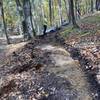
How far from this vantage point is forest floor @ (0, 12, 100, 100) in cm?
947

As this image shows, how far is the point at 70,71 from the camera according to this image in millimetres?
11406

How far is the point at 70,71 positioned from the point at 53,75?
80 centimetres

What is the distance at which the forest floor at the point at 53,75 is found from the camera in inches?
373

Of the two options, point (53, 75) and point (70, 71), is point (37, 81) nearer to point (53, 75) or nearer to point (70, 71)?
point (53, 75)

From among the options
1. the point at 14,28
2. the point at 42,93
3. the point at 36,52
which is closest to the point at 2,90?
the point at 42,93

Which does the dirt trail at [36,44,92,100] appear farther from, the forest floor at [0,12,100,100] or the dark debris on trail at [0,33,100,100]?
the dark debris on trail at [0,33,100,100]

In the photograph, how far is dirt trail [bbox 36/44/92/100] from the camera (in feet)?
31.1

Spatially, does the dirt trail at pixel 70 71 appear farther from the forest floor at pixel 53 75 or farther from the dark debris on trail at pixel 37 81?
the dark debris on trail at pixel 37 81

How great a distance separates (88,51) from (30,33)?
9.71m

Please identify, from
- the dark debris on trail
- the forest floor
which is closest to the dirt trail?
the forest floor

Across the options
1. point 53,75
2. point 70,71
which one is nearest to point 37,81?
point 53,75

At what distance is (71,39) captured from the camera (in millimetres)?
18406

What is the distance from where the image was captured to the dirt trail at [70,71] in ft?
31.1

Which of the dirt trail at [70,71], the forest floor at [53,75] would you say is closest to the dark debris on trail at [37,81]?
the forest floor at [53,75]
